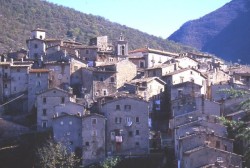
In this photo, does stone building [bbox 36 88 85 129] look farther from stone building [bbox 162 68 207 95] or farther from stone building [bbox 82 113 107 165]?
stone building [bbox 162 68 207 95]

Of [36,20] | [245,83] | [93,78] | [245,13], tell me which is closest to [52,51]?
[93,78]

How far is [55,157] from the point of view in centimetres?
4684

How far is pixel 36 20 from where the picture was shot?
114 metres

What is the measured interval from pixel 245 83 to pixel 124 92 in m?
14.6

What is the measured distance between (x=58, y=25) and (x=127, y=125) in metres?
70.8

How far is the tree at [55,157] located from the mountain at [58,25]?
50.4 metres

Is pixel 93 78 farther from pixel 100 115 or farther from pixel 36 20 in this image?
pixel 36 20

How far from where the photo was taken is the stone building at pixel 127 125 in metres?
48.7

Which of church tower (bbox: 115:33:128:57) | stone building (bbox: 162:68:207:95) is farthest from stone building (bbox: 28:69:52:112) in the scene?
stone building (bbox: 162:68:207:95)

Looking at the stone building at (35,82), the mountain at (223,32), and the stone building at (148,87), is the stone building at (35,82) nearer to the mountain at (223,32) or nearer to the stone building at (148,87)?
the stone building at (148,87)

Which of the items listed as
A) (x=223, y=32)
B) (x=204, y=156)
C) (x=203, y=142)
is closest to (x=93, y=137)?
(x=203, y=142)

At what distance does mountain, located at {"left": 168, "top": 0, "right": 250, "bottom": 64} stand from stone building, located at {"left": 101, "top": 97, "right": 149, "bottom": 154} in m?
83.8

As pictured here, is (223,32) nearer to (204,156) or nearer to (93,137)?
(93,137)

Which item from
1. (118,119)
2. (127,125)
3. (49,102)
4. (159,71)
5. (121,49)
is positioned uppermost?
(121,49)
